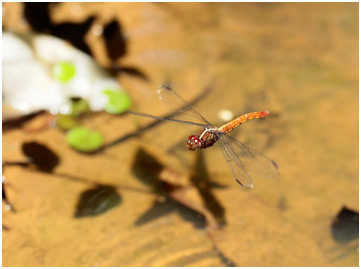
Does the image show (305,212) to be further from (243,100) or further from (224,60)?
(224,60)

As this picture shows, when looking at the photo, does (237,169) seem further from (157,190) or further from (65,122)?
(65,122)

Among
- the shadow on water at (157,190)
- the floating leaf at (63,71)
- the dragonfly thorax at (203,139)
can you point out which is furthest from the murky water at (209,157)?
the floating leaf at (63,71)

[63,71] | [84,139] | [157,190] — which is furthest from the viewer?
[63,71]

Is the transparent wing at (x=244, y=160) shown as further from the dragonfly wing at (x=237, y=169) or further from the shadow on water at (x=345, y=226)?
the shadow on water at (x=345, y=226)

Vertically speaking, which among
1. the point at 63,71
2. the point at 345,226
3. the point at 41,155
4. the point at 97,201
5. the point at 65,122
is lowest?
the point at 345,226

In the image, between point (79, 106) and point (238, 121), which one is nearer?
point (238, 121)

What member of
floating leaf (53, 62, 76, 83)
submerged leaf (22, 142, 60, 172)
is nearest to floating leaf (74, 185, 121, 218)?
submerged leaf (22, 142, 60, 172)

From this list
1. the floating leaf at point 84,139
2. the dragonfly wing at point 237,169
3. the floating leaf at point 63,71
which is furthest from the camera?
the floating leaf at point 63,71

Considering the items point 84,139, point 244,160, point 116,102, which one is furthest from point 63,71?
point 244,160
